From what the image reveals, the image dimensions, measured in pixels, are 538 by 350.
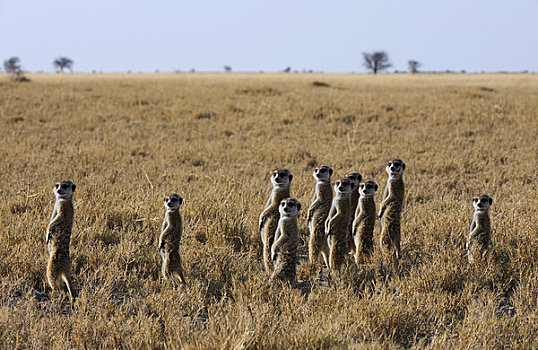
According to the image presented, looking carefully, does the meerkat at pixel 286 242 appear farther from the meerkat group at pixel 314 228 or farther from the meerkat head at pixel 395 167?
the meerkat head at pixel 395 167

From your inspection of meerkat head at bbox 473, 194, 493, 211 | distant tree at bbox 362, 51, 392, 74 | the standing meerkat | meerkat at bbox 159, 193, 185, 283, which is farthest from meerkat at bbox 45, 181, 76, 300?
distant tree at bbox 362, 51, 392, 74

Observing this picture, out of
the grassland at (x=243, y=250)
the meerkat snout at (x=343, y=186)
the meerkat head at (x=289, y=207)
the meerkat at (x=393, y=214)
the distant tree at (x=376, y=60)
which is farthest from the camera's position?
the distant tree at (x=376, y=60)

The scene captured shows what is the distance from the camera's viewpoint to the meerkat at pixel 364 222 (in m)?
4.19

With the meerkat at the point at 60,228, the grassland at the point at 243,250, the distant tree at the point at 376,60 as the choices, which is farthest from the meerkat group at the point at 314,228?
the distant tree at the point at 376,60

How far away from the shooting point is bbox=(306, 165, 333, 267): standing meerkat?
14.1 ft

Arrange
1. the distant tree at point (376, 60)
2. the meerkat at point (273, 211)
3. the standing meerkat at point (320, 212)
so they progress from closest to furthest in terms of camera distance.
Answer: the meerkat at point (273, 211) < the standing meerkat at point (320, 212) < the distant tree at point (376, 60)

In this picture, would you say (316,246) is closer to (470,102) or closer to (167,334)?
(167,334)

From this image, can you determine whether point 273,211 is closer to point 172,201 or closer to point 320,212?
point 320,212

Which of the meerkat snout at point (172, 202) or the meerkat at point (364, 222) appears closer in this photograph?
the meerkat snout at point (172, 202)

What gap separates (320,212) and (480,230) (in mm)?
1445

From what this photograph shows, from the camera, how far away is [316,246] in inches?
172

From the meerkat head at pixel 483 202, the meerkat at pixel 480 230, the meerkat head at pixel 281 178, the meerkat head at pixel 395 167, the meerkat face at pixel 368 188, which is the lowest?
the meerkat at pixel 480 230

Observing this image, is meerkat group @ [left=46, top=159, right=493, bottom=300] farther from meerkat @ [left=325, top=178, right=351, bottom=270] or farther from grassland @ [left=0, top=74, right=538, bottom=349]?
grassland @ [left=0, top=74, right=538, bottom=349]

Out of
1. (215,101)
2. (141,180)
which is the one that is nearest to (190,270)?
(141,180)
